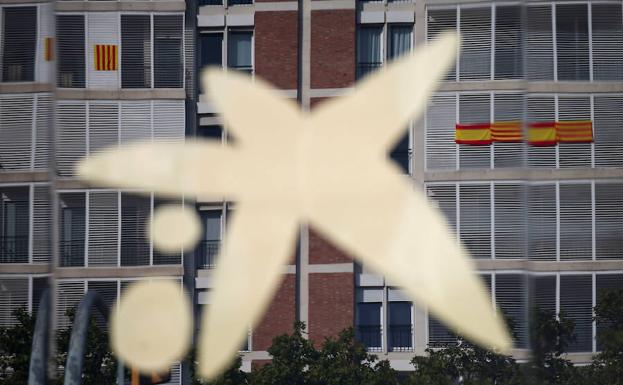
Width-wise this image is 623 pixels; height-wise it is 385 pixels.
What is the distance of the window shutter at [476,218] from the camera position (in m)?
2.20

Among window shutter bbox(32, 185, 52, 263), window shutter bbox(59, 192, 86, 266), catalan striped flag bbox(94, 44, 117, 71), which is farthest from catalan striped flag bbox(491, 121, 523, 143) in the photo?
window shutter bbox(32, 185, 52, 263)

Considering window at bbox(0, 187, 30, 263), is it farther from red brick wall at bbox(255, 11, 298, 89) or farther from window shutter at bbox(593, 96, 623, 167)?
window shutter at bbox(593, 96, 623, 167)

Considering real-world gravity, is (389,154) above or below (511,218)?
above

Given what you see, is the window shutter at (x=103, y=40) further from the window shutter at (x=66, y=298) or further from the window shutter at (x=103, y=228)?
the window shutter at (x=66, y=298)

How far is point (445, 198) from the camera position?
222 centimetres

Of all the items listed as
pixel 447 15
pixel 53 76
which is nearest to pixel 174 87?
pixel 53 76

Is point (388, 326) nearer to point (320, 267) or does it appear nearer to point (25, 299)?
point (320, 267)

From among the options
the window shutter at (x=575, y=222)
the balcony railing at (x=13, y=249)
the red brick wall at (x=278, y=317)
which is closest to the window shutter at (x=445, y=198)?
the window shutter at (x=575, y=222)

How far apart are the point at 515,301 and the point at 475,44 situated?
722 millimetres

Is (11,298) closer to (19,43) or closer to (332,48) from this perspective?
(19,43)

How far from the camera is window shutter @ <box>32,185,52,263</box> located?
2.36 metres

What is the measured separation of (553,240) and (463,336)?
38 centimetres

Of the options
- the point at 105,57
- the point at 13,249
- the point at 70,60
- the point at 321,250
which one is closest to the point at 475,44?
the point at 321,250

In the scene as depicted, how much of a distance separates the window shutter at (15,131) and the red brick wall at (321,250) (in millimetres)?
916
